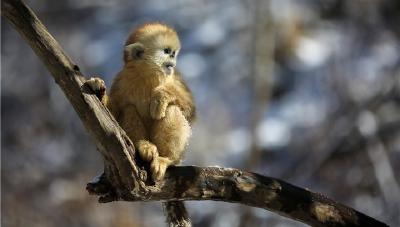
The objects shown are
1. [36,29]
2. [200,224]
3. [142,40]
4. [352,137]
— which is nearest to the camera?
[36,29]

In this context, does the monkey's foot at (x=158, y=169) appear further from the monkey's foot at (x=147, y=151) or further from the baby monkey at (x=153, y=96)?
the baby monkey at (x=153, y=96)

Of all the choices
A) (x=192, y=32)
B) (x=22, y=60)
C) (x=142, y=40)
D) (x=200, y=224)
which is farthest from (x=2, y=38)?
(x=142, y=40)

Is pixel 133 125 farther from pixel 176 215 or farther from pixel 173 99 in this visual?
pixel 176 215

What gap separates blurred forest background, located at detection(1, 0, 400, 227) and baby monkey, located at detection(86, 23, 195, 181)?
11.6ft

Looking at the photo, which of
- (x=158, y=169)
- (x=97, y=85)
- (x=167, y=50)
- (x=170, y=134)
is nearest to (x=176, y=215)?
(x=170, y=134)

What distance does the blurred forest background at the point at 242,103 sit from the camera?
8.79 m

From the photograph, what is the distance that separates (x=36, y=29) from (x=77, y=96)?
1.09ft

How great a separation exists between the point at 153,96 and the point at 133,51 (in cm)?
28

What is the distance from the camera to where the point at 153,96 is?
414cm

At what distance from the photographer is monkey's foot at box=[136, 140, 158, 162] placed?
3840 mm

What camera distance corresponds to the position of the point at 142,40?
420 cm

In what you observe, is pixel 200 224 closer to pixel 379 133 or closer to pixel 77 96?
pixel 379 133

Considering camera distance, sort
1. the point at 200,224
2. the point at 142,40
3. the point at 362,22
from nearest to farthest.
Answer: the point at 142,40 → the point at 200,224 → the point at 362,22

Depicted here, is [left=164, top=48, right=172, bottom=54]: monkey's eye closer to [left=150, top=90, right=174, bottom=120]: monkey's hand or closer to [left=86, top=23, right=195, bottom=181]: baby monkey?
[left=86, top=23, right=195, bottom=181]: baby monkey
